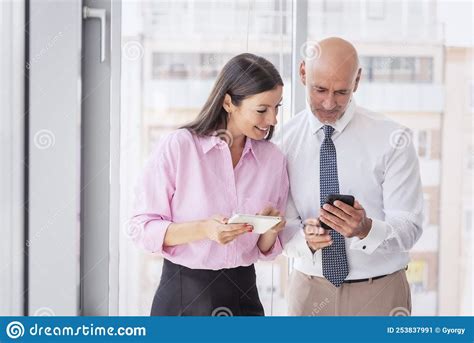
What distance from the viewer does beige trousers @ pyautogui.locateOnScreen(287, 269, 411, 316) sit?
154 cm

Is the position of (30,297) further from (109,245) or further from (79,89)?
(79,89)

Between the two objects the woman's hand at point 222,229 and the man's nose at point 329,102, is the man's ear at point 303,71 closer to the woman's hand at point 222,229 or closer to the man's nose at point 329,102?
the man's nose at point 329,102

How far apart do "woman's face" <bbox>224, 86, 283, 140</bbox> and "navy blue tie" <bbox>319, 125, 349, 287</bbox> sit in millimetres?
190

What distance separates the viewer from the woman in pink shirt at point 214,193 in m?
1.44

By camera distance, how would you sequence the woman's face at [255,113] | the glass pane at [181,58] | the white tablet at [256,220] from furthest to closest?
the glass pane at [181,58], the woman's face at [255,113], the white tablet at [256,220]

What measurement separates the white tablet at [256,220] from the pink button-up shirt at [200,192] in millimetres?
117

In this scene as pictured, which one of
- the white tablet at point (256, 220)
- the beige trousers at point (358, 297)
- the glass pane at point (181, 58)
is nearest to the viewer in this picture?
the white tablet at point (256, 220)

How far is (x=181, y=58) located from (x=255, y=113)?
0.38 metres

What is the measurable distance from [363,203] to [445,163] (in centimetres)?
42

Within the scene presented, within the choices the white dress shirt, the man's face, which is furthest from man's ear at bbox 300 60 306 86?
the white dress shirt

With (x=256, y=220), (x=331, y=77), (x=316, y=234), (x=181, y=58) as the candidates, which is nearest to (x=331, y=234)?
(x=316, y=234)

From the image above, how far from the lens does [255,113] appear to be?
145 centimetres

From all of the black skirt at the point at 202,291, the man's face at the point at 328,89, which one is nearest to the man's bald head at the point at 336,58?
the man's face at the point at 328,89

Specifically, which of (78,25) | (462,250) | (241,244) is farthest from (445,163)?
(78,25)
